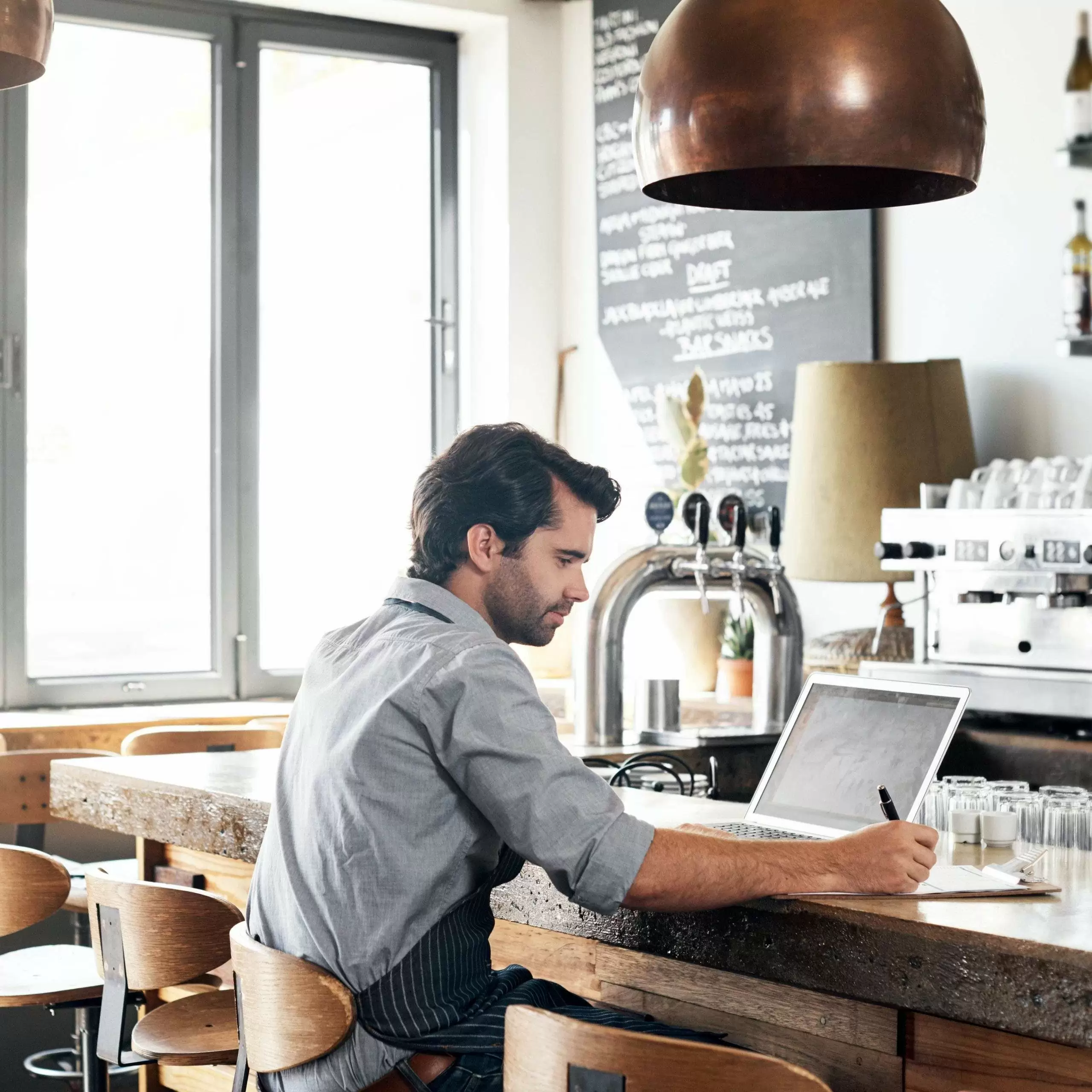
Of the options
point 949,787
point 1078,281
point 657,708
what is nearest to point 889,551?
point 657,708

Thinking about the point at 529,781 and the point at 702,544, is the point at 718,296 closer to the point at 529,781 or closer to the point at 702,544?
the point at 702,544

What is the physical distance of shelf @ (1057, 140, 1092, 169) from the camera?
3275 mm

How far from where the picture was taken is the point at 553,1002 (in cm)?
180

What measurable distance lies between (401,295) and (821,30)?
3.65 metres

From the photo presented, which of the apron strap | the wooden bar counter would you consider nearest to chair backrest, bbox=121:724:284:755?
the wooden bar counter

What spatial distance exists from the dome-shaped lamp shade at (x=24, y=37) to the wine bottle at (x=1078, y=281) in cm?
214

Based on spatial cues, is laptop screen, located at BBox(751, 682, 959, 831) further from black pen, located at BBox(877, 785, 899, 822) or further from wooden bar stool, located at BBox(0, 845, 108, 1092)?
wooden bar stool, located at BBox(0, 845, 108, 1092)

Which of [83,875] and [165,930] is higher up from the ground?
[165,930]

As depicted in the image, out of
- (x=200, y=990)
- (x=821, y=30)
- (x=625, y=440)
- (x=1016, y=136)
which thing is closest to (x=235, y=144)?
(x=625, y=440)

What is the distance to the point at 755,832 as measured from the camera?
2.02 m

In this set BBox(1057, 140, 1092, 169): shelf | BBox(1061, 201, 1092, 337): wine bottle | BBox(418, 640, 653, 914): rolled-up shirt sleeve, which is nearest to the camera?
BBox(418, 640, 653, 914): rolled-up shirt sleeve

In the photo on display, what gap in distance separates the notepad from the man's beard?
441mm

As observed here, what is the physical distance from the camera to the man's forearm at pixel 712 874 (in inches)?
63.8

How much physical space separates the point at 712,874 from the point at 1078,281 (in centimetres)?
225
